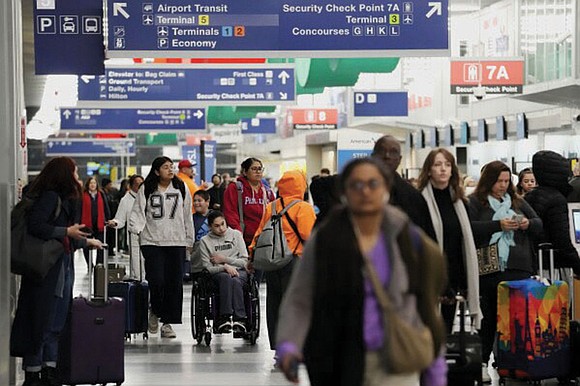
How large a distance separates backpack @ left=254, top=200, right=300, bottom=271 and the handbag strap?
18.6 feet

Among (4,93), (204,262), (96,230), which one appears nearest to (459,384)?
(4,93)

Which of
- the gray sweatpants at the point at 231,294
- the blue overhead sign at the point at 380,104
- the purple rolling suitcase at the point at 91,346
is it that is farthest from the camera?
the blue overhead sign at the point at 380,104

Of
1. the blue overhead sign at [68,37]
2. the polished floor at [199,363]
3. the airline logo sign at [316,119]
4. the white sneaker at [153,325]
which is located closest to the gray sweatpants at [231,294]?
the polished floor at [199,363]

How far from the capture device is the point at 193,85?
24.6 meters

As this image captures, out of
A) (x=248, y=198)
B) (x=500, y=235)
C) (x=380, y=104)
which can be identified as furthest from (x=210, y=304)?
(x=380, y=104)

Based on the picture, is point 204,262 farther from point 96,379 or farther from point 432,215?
point 432,215

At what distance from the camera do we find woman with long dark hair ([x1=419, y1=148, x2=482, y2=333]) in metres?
8.12

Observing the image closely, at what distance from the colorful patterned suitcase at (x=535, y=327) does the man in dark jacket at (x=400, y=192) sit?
5.12 ft

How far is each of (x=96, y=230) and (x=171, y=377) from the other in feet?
47.1

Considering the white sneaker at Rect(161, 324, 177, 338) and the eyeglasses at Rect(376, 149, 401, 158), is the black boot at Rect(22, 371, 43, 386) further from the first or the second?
the white sneaker at Rect(161, 324, 177, 338)

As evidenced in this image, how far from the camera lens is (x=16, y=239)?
9141 millimetres

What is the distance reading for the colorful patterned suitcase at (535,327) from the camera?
363 inches

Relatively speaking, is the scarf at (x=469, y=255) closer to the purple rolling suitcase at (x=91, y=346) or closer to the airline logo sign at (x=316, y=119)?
the purple rolling suitcase at (x=91, y=346)

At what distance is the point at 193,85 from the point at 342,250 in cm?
2005
